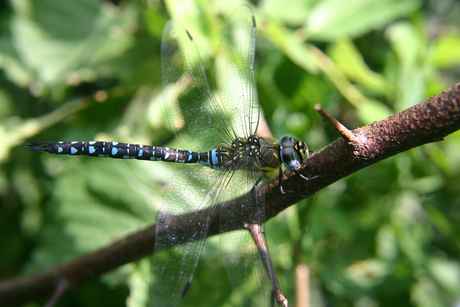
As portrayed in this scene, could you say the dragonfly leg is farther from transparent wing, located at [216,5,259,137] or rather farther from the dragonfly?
transparent wing, located at [216,5,259,137]

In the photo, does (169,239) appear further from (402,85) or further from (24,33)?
(24,33)

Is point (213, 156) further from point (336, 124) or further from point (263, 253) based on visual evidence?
point (336, 124)

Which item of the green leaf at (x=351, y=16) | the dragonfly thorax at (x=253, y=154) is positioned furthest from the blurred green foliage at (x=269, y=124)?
the dragonfly thorax at (x=253, y=154)

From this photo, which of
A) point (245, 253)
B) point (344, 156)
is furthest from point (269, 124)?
point (344, 156)

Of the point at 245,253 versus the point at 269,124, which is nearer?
the point at 245,253

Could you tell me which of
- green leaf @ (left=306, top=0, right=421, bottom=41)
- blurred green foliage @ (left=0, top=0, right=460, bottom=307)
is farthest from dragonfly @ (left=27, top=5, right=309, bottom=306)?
green leaf @ (left=306, top=0, right=421, bottom=41)

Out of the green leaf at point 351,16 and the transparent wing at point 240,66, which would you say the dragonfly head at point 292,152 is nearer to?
the transparent wing at point 240,66
